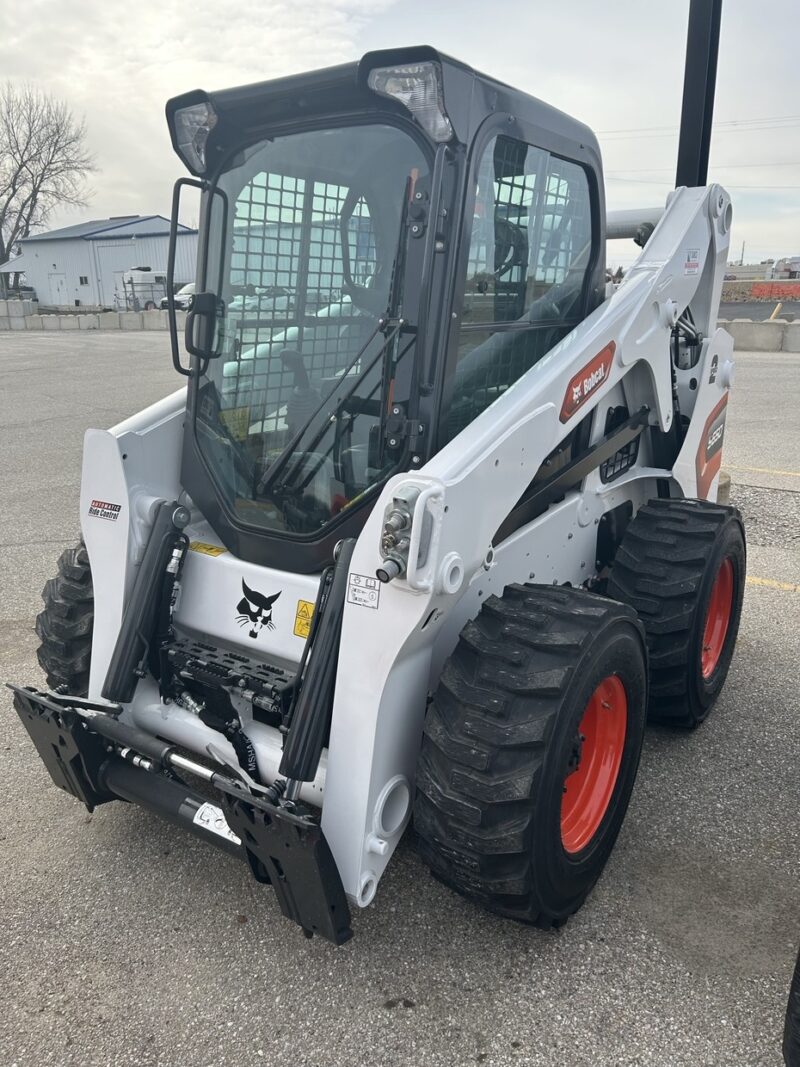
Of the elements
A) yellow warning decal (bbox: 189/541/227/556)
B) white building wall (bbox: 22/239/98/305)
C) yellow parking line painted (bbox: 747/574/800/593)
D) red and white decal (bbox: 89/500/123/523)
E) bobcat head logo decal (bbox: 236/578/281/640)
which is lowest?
yellow parking line painted (bbox: 747/574/800/593)

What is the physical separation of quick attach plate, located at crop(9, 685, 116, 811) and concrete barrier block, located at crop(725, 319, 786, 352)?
19.4 m

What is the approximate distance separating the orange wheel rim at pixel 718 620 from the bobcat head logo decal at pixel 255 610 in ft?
6.91

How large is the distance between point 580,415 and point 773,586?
9.76 ft

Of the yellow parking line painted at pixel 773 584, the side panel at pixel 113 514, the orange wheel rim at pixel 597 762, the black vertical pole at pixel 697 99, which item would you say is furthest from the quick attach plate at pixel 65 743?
the yellow parking line painted at pixel 773 584

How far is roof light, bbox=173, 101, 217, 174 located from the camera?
2.89m

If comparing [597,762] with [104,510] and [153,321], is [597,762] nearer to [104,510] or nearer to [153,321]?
[104,510]

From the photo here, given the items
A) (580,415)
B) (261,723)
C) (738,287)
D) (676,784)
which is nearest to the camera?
(261,723)

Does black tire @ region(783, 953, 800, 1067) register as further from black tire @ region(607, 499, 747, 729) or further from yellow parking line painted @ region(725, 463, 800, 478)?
yellow parking line painted @ region(725, 463, 800, 478)

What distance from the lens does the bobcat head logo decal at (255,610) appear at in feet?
9.42

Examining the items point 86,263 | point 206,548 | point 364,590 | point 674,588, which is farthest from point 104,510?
point 86,263

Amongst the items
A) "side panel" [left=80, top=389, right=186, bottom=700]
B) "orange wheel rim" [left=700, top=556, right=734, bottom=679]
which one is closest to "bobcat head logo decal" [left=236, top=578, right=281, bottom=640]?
"side panel" [left=80, top=389, right=186, bottom=700]

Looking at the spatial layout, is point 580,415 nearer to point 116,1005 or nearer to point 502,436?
point 502,436

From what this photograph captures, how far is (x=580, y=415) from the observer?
10.0 feet

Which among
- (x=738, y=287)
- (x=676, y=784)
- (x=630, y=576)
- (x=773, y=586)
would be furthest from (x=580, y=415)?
(x=738, y=287)
